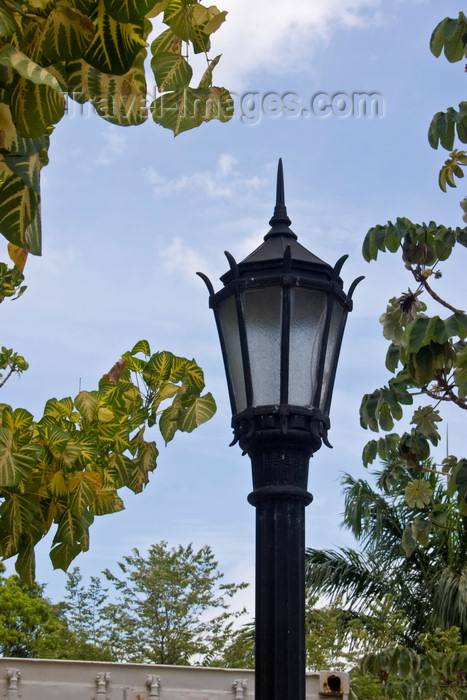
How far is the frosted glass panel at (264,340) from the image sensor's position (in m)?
3.75

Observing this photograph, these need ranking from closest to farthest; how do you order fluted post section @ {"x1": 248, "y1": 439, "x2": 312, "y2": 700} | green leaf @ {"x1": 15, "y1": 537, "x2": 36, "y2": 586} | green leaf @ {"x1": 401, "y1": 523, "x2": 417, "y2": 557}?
green leaf @ {"x1": 15, "y1": 537, "x2": 36, "y2": 586}
fluted post section @ {"x1": 248, "y1": 439, "x2": 312, "y2": 700}
green leaf @ {"x1": 401, "y1": 523, "x2": 417, "y2": 557}

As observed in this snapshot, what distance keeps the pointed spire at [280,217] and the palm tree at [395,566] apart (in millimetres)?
15865

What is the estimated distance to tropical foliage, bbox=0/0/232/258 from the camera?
1.72 meters

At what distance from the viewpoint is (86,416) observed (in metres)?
3.40

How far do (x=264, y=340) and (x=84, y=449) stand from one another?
993 mm

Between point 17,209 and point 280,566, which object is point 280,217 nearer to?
point 280,566

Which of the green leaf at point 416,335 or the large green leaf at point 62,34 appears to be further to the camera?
the green leaf at point 416,335

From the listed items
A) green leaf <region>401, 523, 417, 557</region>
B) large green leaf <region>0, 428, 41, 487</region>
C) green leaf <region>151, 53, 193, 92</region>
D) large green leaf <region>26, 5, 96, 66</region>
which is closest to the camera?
large green leaf <region>26, 5, 96, 66</region>

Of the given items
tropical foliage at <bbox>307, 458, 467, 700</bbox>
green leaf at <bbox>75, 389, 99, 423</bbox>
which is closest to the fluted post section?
green leaf at <bbox>75, 389, 99, 423</bbox>

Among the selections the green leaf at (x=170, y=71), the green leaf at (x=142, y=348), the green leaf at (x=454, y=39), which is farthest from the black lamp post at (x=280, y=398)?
the green leaf at (x=170, y=71)

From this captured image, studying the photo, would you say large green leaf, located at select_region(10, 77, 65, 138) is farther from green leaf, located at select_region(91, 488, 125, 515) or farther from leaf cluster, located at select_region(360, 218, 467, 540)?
leaf cluster, located at select_region(360, 218, 467, 540)

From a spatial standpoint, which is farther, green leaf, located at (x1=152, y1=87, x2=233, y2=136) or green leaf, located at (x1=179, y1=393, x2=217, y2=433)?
green leaf, located at (x1=179, y1=393, x2=217, y2=433)

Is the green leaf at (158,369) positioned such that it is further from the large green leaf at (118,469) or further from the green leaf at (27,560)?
the green leaf at (27,560)

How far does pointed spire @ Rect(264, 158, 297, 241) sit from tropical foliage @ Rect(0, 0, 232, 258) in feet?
7.59
